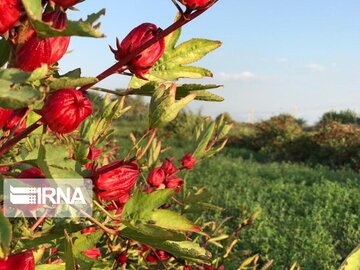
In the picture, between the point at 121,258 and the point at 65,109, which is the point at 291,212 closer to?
the point at 121,258

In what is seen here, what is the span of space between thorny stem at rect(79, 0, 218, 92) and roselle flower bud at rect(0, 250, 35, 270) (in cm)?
19

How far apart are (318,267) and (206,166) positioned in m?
4.66

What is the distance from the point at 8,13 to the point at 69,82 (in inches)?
3.0

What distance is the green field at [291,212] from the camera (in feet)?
11.7

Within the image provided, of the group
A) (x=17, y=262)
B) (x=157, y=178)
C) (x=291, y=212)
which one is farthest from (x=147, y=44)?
(x=291, y=212)

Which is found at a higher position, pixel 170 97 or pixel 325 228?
pixel 170 97

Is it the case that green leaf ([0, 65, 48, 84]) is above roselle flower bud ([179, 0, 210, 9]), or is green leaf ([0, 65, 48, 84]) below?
below

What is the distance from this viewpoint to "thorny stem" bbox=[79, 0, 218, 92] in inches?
18.5

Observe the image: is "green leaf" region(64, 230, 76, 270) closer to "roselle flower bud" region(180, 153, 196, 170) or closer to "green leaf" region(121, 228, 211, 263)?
"green leaf" region(121, 228, 211, 263)

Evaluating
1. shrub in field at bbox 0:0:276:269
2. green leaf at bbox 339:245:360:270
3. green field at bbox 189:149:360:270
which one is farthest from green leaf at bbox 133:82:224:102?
green field at bbox 189:149:360:270

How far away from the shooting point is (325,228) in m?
4.30

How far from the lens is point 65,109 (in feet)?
1.59

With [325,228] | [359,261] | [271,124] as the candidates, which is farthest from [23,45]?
[271,124]

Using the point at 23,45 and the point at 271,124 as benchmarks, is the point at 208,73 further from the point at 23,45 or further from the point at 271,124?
the point at 271,124
